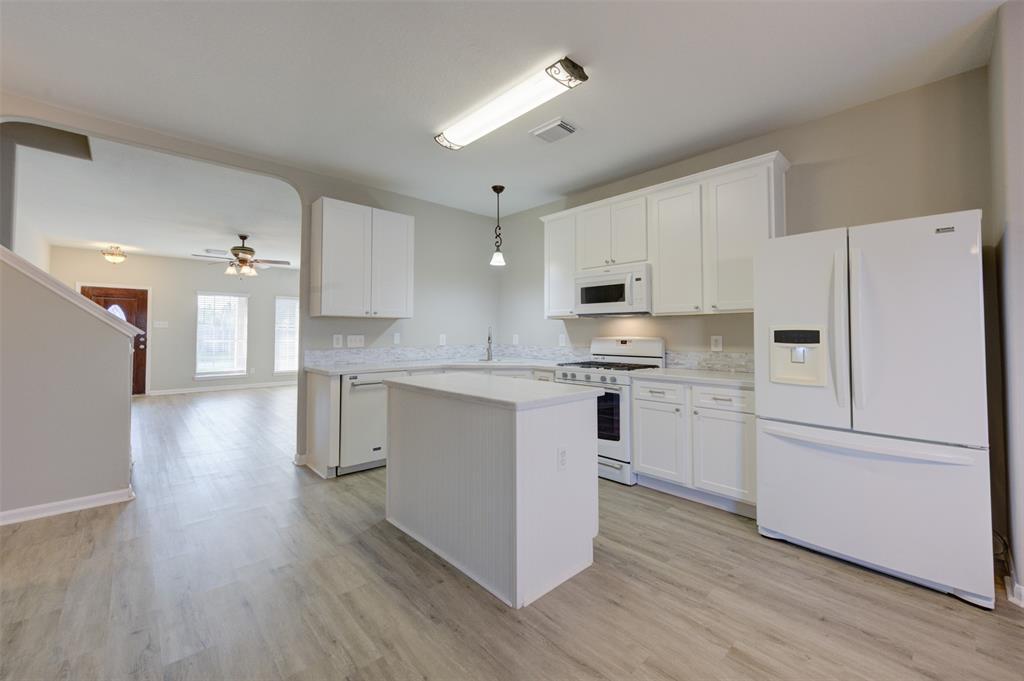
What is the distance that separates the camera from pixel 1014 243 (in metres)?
1.85

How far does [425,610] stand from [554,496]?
0.77 metres

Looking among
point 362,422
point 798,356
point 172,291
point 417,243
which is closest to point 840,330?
point 798,356

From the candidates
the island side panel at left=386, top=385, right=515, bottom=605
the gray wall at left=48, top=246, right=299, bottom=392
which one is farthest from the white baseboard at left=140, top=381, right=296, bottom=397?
the island side panel at left=386, top=385, right=515, bottom=605

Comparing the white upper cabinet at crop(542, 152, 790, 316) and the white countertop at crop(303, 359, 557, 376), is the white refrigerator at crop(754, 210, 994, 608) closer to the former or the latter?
the white upper cabinet at crop(542, 152, 790, 316)

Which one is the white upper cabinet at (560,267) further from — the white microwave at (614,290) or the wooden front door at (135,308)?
the wooden front door at (135,308)

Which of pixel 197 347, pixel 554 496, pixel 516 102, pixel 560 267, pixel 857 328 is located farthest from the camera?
pixel 197 347

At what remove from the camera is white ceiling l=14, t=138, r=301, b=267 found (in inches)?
148

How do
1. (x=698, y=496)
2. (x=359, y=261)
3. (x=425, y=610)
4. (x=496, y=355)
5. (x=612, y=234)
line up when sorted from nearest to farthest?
1. (x=425, y=610)
2. (x=698, y=496)
3. (x=612, y=234)
4. (x=359, y=261)
5. (x=496, y=355)

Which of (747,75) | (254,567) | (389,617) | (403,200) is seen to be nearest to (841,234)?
(747,75)

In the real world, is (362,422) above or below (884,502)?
above

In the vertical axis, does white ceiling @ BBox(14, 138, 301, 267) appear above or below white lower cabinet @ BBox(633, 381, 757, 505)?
above

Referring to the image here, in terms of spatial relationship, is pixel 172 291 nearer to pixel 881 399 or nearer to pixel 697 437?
pixel 697 437

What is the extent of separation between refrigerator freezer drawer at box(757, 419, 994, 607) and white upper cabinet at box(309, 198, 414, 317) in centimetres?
336

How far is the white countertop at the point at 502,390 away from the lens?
1.86m
